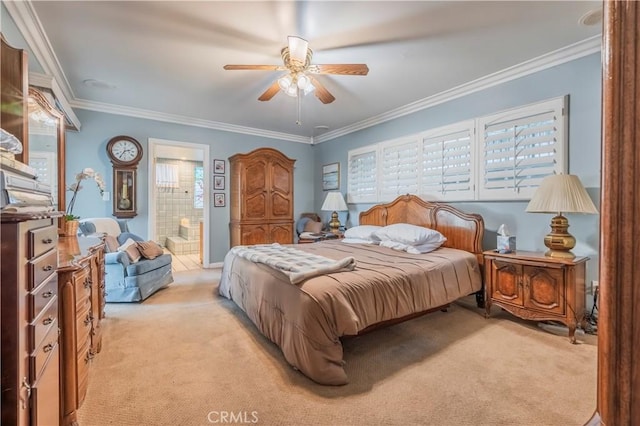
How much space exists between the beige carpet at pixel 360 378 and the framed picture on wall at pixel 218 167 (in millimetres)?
3033

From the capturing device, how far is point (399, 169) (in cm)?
447

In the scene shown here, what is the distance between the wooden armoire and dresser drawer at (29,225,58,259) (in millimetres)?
3939

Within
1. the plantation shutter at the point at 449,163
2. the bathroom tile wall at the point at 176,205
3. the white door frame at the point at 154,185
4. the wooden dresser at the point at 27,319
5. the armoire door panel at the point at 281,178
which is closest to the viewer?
the wooden dresser at the point at 27,319

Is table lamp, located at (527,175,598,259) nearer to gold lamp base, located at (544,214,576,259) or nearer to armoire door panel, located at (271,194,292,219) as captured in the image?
gold lamp base, located at (544,214,576,259)

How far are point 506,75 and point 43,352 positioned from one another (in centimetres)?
426

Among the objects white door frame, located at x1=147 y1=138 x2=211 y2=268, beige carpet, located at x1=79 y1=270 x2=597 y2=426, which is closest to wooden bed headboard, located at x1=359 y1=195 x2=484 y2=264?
beige carpet, located at x1=79 y1=270 x2=597 y2=426

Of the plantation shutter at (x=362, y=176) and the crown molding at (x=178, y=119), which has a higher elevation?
the crown molding at (x=178, y=119)

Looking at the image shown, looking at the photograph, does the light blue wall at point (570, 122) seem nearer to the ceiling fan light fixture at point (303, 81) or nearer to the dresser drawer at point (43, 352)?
the ceiling fan light fixture at point (303, 81)

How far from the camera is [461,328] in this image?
9.05 ft

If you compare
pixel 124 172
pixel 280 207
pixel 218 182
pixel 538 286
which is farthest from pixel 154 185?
pixel 538 286

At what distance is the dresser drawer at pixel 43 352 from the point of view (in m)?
1.02

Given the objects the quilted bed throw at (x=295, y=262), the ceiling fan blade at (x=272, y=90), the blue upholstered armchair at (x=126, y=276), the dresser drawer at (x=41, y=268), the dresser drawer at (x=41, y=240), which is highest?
the ceiling fan blade at (x=272, y=90)

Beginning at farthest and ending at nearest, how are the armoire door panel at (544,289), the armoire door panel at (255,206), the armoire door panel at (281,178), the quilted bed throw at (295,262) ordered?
the armoire door panel at (281,178), the armoire door panel at (255,206), the armoire door panel at (544,289), the quilted bed throw at (295,262)

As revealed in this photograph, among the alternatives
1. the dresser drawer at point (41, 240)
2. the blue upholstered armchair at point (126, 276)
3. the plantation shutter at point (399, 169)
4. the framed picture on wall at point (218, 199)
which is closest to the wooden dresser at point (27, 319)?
the dresser drawer at point (41, 240)
